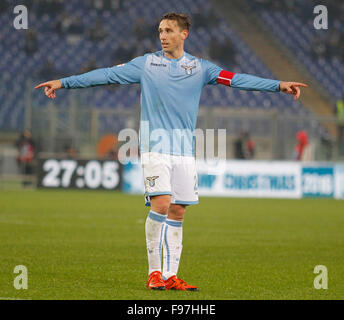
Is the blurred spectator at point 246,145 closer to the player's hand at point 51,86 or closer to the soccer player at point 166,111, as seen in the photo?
the soccer player at point 166,111

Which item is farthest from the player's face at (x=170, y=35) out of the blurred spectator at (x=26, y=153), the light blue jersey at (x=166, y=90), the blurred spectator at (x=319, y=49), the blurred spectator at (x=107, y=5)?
the blurred spectator at (x=107, y=5)

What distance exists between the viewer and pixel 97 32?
31500 millimetres

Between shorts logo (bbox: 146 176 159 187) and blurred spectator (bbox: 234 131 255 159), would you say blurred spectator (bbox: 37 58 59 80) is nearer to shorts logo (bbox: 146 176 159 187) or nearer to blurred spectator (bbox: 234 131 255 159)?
blurred spectator (bbox: 234 131 255 159)

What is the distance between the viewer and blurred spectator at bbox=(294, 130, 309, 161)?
2244 cm

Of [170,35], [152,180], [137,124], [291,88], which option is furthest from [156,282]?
[137,124]

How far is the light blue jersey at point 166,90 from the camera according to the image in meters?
6.36

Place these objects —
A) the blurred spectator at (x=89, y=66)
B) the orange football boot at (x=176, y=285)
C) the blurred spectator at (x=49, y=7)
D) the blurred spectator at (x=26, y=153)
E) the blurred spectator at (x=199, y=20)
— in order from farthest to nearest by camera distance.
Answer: the blurred spectator at (x=199, y=20)
the blurred spectator at (x=49, y=7)
the blurred spectator at (x=89, y=66)
the blurred spectator at (x=26, y=153)
the orange football boot at (x=176, y=285)

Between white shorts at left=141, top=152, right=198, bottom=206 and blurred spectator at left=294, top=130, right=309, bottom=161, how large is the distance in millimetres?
16279

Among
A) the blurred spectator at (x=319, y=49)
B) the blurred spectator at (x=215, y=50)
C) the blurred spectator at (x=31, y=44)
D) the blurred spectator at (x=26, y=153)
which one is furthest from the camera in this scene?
the blurred spectator at (x=319, y=49)

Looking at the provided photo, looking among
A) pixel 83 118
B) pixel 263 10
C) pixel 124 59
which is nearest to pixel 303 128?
pixel 83 118

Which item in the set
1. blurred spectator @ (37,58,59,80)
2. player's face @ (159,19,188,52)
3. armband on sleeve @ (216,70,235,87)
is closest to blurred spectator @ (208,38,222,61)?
blurred spectator @ (37,58,59,80)

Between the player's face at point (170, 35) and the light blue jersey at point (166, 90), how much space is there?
121 millimetres

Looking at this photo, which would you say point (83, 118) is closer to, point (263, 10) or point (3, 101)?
point (3, 101)

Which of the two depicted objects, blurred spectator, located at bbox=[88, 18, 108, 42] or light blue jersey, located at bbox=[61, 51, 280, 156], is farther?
blurred spectator, located at bbox=[88, 18, 108, 42]
